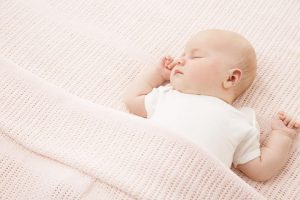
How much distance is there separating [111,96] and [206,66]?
29 cm

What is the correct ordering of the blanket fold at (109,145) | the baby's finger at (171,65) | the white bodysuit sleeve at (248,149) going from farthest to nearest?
the baby's finger at (171,65)
the white bodysuit sleeve at (248,149)
the blanket fold at (109,145)

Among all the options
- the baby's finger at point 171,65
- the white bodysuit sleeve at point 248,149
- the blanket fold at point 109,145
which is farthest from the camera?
the baby's finger at point 171,65

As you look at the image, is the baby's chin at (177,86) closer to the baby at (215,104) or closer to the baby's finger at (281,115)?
the baby at (215,104)

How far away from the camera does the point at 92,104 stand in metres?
1.21

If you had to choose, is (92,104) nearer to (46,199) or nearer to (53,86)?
(53,86)

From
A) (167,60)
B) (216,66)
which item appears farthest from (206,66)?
(167,60)

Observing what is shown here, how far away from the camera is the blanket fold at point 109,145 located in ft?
3.54

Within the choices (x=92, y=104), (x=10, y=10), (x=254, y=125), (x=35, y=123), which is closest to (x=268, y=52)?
(x=254, y=125)

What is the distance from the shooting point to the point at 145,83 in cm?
130

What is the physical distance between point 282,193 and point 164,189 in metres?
0.33

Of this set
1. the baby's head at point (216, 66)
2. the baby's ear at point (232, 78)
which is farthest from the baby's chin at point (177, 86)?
the baby's ear at point (232, 78)

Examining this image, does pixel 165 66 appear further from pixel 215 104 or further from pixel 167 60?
pixel 215 104

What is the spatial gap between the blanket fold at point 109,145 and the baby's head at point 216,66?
0.18 meters

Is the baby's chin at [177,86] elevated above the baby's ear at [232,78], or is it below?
below
